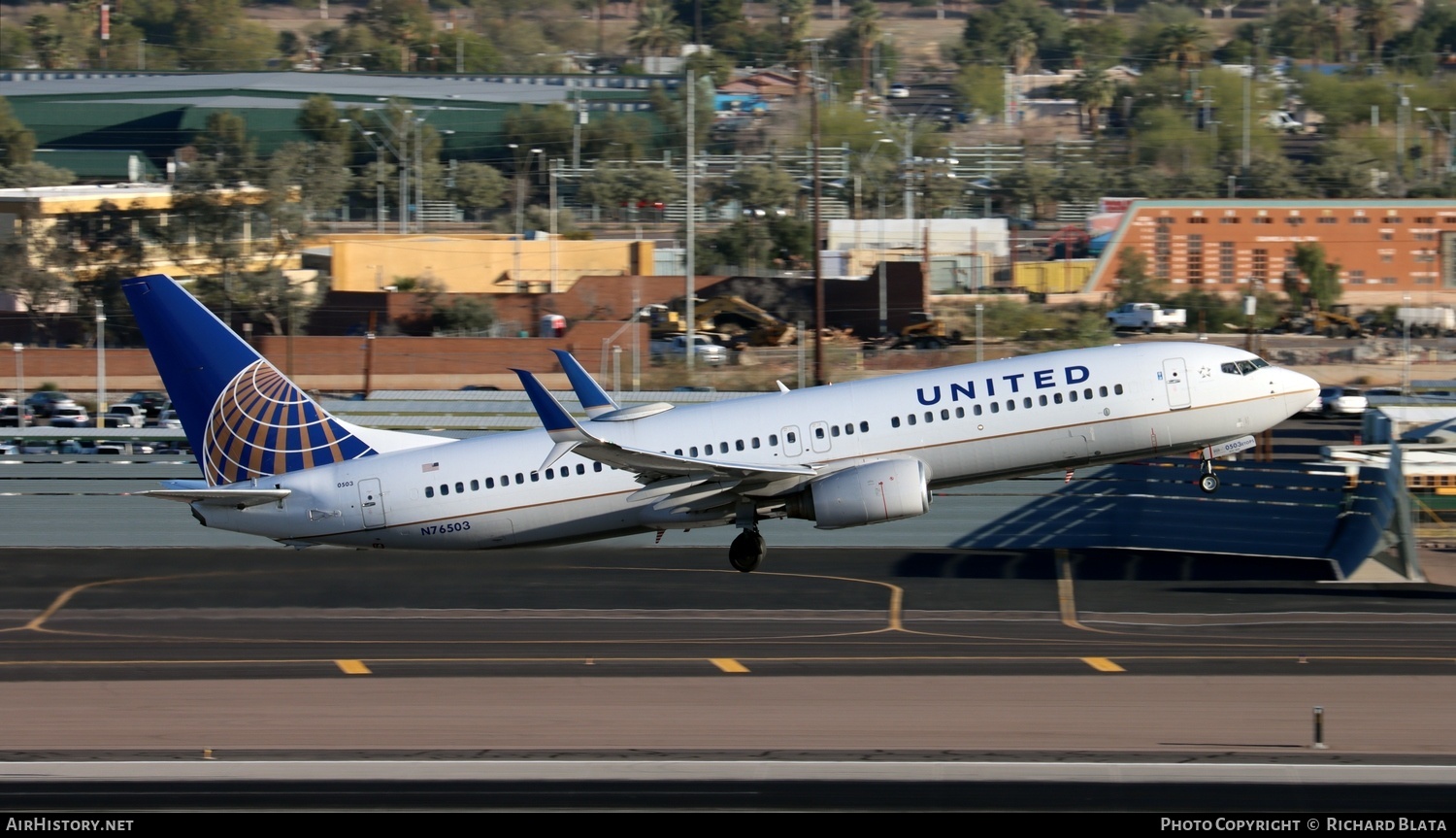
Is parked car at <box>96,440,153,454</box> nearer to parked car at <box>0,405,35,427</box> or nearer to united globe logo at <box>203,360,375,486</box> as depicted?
parked car at <box>0,405,35,427</box>

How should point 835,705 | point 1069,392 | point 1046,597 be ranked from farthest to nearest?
point 1046,597 → point 1069,392 → point 835,705

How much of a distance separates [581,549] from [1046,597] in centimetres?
1468

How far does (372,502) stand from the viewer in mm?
37188

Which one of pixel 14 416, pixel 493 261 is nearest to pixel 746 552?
pixel 14 416

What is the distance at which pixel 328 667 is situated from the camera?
32594 mm

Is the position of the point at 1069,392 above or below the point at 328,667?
above

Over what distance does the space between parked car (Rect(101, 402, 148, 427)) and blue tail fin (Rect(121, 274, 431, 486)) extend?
138 ft

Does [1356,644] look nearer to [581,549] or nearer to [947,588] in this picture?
[947,588]

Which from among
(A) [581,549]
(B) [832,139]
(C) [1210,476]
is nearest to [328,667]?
(A) [581,549]

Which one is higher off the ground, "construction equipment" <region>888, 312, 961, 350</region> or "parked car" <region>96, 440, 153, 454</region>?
"construction equipment" <region>888, 312, 961, 350</region>

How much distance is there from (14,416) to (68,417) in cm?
246

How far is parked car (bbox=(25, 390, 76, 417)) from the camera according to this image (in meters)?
78.7

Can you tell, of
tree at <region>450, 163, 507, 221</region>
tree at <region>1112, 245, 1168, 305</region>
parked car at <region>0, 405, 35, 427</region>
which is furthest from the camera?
tree at <region>450, 163, 507, 221</region>

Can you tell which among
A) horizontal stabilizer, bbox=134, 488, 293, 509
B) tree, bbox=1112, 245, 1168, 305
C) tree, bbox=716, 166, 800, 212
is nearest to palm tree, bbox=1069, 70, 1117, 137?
tree, bbox=716, 166, 800, 212
